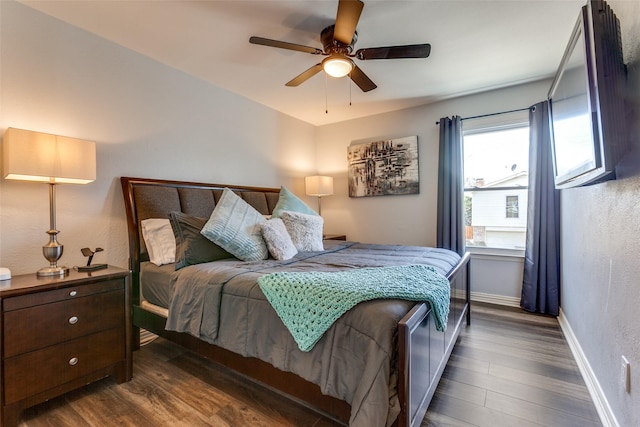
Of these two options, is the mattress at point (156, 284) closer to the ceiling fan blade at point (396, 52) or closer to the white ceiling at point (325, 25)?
the white ceiling at point (325, 25)

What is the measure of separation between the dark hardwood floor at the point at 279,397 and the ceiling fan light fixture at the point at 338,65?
228 cm

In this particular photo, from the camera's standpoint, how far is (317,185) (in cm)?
421

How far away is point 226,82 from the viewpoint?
10.4ft

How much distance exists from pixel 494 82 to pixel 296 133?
2621 millimetres

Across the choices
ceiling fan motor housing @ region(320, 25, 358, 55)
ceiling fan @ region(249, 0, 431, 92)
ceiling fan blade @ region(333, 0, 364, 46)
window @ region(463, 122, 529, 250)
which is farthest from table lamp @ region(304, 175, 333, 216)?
ceiling fan blade @ region(333, 0, 364, 46)

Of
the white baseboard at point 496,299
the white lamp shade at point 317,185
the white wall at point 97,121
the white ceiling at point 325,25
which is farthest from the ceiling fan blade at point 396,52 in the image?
the white baseboard at point 496,299

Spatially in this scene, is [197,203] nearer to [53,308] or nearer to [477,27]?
[53,308]

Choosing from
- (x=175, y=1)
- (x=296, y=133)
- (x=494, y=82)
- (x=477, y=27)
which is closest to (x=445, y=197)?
(x=494, y=82)

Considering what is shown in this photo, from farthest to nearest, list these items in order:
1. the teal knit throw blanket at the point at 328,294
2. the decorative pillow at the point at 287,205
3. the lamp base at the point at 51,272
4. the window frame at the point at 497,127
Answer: the window frame at the point at 497,127
the decorative pillow at the point at 287,205
the lamp base at the point at 51,272
the teal knit throw blanket at the point at 328,294

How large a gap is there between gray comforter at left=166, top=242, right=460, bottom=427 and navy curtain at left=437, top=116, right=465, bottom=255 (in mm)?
1253

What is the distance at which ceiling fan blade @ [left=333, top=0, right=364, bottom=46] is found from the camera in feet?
5.39

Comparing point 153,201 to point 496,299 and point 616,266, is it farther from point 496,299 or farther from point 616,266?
point 496,299

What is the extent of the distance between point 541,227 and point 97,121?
431 cm

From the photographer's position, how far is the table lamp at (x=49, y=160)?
1666 millimetres
